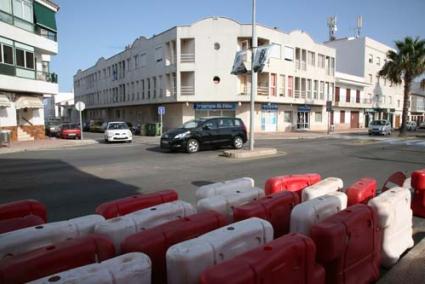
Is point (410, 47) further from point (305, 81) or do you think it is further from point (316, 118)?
point (316, 118)

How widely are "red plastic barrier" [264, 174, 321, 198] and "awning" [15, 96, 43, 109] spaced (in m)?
23.7

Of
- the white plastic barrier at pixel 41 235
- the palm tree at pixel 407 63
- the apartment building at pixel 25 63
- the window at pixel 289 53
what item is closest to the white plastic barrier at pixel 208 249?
the white plastic barrier at pixel 41 235

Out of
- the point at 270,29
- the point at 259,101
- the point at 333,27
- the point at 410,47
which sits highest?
the point at 333,27

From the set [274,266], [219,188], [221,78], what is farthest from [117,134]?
[274,266]

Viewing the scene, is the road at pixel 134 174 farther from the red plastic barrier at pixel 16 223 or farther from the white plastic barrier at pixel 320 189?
the white plastic barrier at pixel 320 189

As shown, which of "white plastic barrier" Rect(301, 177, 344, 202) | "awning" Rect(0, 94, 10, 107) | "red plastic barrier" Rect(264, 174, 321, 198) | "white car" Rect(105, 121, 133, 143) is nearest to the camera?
"white plastic barrier" Rect(301, 177, 344, 202)

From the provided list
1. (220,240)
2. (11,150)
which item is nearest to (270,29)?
(11,150)

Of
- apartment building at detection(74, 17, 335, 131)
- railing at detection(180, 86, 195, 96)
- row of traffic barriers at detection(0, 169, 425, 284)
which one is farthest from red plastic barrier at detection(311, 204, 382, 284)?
railing at detection(180, 86, 195, 96)

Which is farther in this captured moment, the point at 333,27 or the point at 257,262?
the point at 333,27

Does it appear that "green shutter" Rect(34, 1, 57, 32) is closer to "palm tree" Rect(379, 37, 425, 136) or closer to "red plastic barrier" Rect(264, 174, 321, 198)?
"red plastic barrier" Rect(264, 174, 321, 198)

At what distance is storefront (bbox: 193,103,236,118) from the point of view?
33531mm

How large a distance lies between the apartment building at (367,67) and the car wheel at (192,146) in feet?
118

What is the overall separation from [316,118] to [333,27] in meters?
23.8

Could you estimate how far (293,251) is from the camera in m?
2.62
